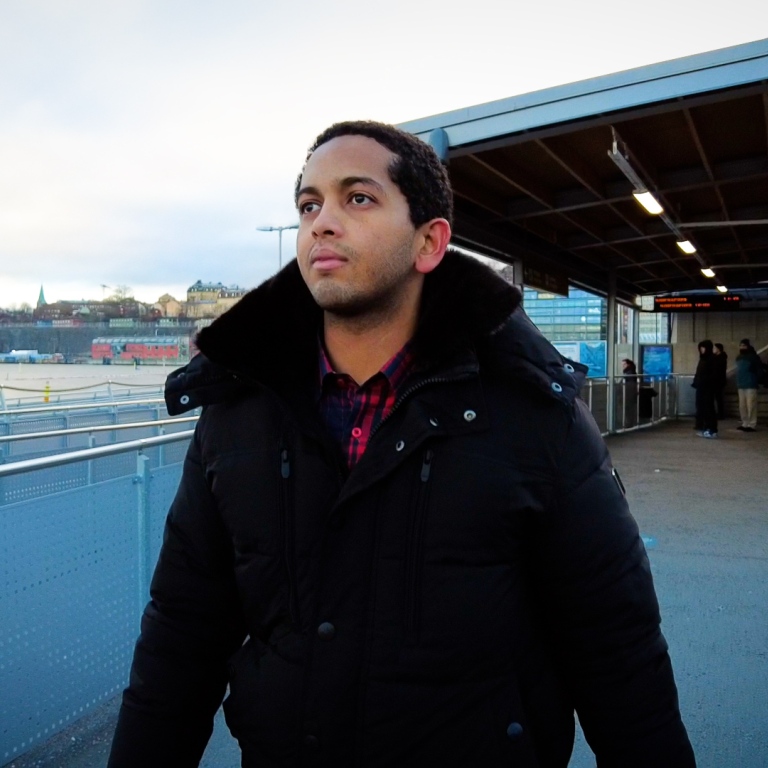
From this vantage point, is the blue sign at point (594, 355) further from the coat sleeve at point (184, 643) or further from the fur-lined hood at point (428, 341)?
the coat sleeve at point (184, 643)

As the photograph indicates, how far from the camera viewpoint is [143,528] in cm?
359

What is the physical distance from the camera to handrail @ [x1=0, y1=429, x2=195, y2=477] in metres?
2.88

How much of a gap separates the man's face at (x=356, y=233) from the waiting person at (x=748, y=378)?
14552 millimetres

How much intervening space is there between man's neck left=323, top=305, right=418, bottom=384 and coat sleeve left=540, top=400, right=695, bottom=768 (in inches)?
15.8

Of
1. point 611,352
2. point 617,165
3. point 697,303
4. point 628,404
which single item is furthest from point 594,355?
point 617,165

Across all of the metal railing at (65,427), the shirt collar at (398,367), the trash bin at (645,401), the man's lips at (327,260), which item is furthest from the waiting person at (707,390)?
the man's lips at (327,260)

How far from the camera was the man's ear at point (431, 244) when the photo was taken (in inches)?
62.6

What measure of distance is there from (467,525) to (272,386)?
498 mm

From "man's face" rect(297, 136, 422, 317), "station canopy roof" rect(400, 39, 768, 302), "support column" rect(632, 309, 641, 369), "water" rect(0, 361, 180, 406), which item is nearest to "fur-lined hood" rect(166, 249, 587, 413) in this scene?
"man's face" rect(297, 136, 422, 317)

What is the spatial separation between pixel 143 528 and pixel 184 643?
2.14m

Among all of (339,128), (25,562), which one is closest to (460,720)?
(339,128)

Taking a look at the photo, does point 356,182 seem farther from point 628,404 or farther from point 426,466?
point 628,404

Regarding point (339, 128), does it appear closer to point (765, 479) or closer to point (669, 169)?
point (669, 169)

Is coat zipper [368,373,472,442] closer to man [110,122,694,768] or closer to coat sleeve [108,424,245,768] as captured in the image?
man [110,122,694,768]
